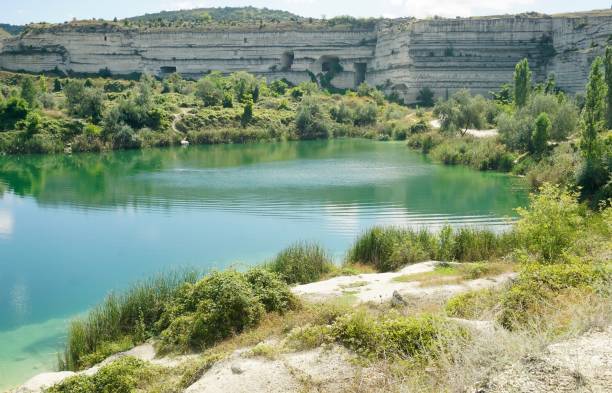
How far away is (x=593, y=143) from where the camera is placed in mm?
19609

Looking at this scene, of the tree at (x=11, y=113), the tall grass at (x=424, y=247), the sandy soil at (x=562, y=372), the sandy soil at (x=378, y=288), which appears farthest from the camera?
the tree at (x=11, y=113)

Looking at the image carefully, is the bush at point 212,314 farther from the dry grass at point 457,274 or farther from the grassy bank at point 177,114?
the grassy bank at point 177,114

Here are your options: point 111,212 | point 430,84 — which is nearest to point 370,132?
point 430,84

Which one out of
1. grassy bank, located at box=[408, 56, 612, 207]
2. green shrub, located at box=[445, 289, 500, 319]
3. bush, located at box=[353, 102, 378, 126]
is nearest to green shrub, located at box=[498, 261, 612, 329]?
green shrub, located at box=[445, 289, 500, 319]

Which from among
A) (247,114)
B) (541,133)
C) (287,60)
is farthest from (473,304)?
(287,60)

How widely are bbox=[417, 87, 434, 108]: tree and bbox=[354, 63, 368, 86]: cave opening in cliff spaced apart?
10782mm

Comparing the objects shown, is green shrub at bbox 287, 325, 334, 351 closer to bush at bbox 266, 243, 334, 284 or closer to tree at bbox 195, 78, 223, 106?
bush at bbox 266, 243, 334, 284

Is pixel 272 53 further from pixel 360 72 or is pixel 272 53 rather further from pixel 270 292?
pixel 270 292

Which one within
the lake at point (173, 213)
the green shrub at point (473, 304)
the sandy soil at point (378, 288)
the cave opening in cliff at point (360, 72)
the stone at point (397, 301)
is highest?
the cave opening in cliff at point (360, 72)

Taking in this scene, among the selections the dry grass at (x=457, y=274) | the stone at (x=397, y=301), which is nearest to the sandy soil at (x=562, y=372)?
the stone at (x=397, y=301)

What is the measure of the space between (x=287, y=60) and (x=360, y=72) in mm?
8152

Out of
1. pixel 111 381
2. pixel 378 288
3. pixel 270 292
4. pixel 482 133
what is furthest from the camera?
pixel 482 133

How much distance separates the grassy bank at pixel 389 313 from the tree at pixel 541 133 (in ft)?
43.7

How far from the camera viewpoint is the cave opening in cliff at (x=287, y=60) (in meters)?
65.9
